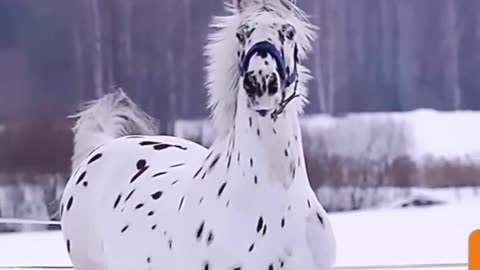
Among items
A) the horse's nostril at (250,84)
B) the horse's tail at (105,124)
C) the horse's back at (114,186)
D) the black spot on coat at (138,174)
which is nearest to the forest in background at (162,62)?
the horse's tail at (105,124)

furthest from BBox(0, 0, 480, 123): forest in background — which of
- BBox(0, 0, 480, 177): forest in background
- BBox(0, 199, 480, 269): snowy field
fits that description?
BBox(0, 199, 480, 269): snowy field

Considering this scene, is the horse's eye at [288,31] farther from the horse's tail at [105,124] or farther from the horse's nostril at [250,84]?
the horse's tail at [105,124]

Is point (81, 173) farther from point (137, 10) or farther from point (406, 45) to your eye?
point (406, 45)

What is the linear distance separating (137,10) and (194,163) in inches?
32.9

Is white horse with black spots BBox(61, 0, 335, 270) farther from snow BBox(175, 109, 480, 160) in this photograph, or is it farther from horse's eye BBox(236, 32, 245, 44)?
snow BBox(175, 109, 480, 160)

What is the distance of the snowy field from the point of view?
7.95ft

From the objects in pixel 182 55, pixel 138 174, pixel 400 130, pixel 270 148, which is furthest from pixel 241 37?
pixel 400 130

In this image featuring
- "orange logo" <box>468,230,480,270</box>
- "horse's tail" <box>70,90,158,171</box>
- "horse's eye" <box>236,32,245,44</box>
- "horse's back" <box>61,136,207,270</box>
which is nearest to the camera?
"horse's eye" <box>236,32,245,44</box>

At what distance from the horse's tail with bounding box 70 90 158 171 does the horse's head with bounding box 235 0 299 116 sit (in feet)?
2.75

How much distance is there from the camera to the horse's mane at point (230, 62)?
4.80ft

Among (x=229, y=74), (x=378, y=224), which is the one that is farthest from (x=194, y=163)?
(x=378, y=224)

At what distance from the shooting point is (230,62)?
4.91 ft

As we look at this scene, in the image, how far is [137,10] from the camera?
2.45 metres

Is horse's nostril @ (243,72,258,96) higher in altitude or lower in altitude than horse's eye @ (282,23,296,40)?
lower
